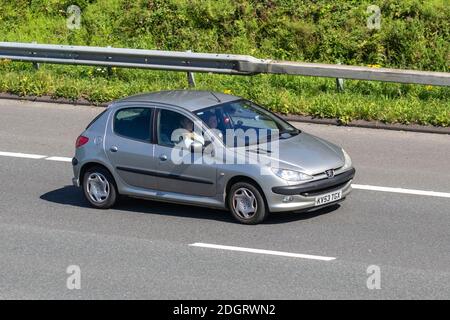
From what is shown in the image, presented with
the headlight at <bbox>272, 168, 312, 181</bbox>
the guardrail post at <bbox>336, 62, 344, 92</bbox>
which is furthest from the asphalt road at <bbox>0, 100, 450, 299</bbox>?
the guardrail post at <bbox>336, 62, 344, 92</bbox>

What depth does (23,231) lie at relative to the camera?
1348cm

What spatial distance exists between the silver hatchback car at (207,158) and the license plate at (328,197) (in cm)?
1

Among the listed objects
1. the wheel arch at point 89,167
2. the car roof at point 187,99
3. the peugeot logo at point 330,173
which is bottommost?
the wheel arch at point 89,167

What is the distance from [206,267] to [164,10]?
13.0 m

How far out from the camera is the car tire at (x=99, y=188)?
1438cm

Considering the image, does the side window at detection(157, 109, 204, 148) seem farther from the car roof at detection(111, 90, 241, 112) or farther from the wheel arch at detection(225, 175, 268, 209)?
the wheel arch at detection(225, 175, 268, 209)

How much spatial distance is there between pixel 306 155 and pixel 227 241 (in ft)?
5.16

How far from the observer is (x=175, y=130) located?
A: 13.9 meters

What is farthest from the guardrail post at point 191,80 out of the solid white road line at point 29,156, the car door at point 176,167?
the car door at point 176,167

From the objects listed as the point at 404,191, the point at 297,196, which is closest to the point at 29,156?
the point at 297,196

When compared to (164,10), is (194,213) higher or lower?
lower

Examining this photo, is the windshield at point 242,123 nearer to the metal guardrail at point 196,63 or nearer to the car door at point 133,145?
the car door at point 133,145
